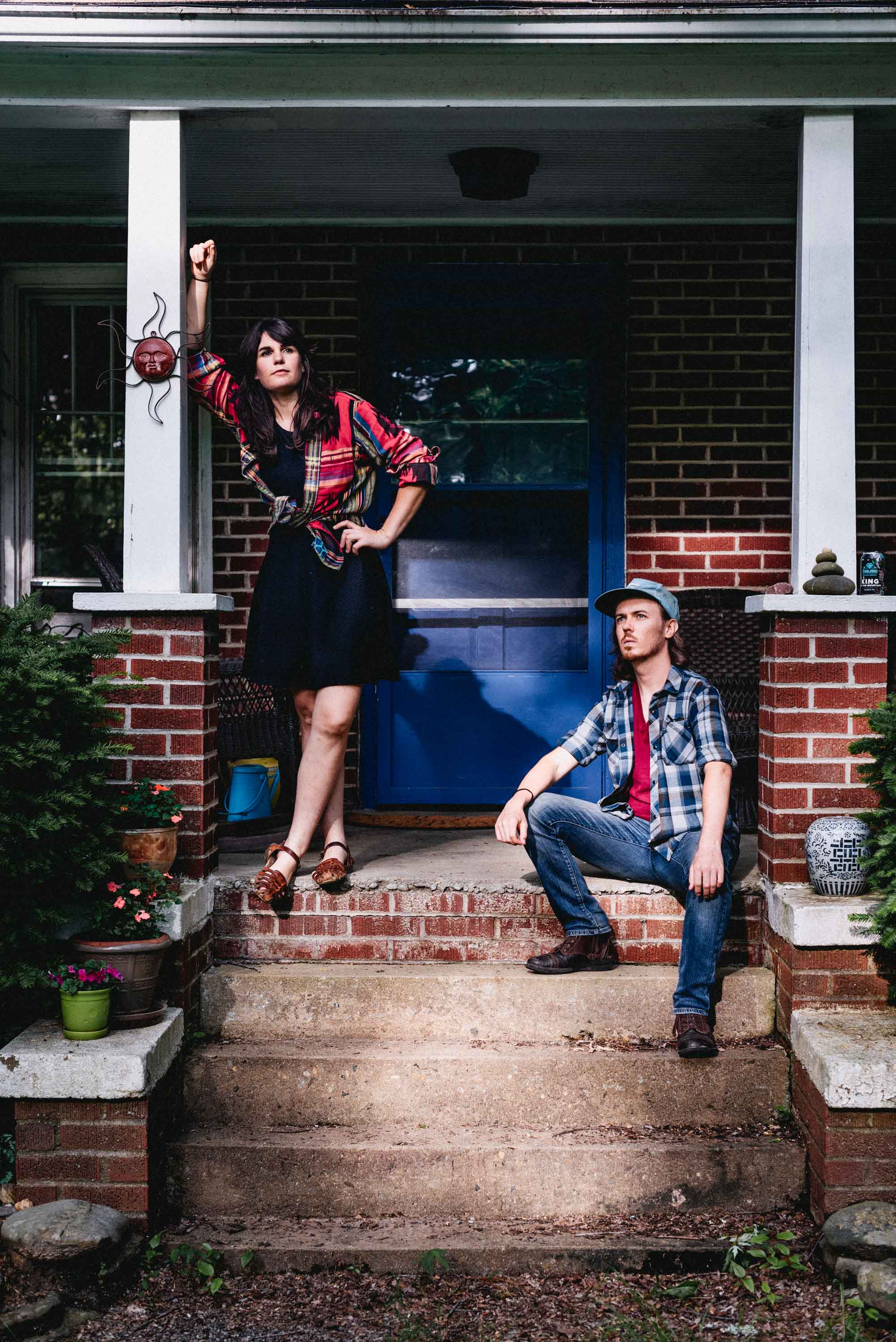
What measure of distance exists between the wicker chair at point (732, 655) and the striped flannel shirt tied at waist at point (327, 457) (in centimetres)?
171

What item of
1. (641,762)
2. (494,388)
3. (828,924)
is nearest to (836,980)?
(828,924)

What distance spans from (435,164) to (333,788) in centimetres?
242

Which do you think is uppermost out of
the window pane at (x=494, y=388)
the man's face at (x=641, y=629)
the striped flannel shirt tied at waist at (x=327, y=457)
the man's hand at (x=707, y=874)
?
the window pane at (x=494, y=388)

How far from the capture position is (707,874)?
361 cm

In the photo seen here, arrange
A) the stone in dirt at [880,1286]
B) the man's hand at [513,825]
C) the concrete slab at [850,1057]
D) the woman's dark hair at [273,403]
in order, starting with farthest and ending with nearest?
the woman's dark hair at [273,403] → the man's hand at [513,825] → the concrete slab at [850,1057] → the stone in dirt at [880,1286]

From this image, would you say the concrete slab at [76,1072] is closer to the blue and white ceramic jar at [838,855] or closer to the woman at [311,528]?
the woman at [311,528]

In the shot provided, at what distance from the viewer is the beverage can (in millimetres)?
3982

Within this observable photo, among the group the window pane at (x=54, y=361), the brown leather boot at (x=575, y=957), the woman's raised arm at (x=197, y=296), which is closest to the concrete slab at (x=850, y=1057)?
the brown leather boot at (x=575, y=957)

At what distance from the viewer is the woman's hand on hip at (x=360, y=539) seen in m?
4.04

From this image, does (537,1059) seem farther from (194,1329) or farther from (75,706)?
(75,706)

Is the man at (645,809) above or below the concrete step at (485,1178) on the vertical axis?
above

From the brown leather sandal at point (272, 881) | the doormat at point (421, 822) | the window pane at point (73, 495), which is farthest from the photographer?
the window pane at point (73, 495)

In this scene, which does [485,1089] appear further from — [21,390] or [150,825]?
[21,390]

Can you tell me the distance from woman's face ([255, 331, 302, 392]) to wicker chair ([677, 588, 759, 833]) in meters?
2.13
